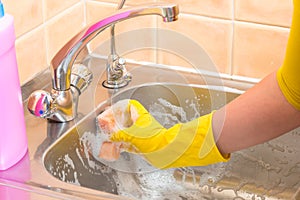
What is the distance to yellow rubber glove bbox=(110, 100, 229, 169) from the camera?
1057 mm

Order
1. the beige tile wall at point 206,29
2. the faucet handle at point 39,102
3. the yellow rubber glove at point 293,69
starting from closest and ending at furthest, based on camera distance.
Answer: the yellow rubber glove at point 293,69 < the faucet handle at point 39,102 < the beige tile wall at point 206,29

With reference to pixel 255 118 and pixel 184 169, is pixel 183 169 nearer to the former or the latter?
pixel 184 169

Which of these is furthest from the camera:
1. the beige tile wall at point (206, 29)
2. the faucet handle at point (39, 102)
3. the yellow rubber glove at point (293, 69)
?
the beige tile wall at point (206, 29)

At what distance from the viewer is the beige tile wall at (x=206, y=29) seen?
1124mm

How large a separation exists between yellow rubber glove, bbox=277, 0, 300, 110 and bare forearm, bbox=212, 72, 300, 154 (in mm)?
14

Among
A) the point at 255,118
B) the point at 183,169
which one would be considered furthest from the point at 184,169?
the point at 255,118

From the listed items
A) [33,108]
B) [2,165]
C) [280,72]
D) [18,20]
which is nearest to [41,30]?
[18,20]

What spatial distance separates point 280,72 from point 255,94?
61 millimetres

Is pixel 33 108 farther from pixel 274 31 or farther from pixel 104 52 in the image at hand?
pixel 274 31

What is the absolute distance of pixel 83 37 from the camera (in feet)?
3.09

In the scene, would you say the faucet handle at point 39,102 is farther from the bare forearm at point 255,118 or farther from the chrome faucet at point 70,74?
the bare forearm at point 255,118

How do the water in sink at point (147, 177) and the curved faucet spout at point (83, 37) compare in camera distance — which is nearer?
the curved faucet spout at point (83, 37)

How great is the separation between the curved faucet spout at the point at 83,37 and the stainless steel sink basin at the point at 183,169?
0.11 m

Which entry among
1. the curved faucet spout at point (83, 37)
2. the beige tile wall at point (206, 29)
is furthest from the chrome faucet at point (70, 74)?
the beige tile wall at point (206, 29)
